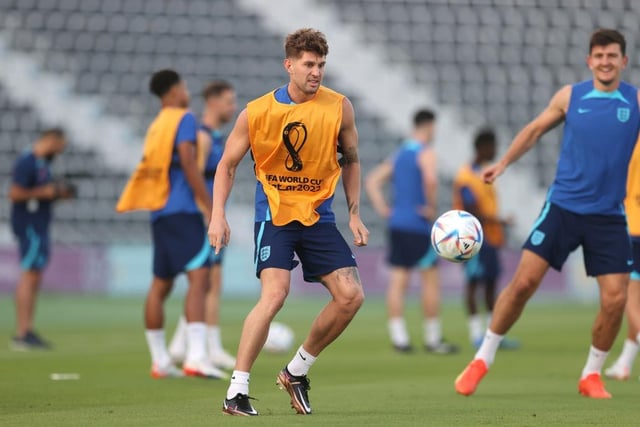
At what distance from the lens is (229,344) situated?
14000 millimetres

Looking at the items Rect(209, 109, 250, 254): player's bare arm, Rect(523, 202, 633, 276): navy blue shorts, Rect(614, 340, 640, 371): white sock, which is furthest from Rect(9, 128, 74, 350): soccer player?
Rect(523, 202, 633, 276): navy blue shorts

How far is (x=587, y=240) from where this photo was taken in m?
8.55

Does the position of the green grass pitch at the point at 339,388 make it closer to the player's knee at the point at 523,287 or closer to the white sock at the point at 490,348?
the white sock at the point at 490,348

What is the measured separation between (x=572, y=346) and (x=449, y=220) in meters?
6.17

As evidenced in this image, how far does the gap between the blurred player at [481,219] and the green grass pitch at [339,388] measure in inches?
27.7

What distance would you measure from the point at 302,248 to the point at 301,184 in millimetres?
399

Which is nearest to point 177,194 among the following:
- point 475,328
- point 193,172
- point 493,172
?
point 193,172

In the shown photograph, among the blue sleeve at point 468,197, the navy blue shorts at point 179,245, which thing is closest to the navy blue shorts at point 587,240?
the navy blue shorts at point 179,245

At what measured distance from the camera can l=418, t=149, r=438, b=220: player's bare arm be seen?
1452 centimetres

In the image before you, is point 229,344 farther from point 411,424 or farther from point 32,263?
point 411,424

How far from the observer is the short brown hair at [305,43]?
7211mm

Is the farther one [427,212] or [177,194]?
[427,212]

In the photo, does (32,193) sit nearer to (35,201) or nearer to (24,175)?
(35,201)

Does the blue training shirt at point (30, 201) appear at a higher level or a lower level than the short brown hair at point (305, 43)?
lower
